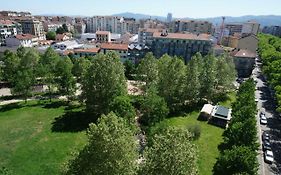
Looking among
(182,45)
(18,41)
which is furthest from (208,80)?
(18,41)

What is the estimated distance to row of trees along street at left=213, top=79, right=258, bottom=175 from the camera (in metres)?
35.9

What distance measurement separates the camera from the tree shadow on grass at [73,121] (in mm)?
54594

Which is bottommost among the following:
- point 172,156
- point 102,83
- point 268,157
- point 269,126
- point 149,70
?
point 269,126

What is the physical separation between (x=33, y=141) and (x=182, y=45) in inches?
3054

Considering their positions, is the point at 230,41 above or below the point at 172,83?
above

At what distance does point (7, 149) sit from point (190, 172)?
1442 inches

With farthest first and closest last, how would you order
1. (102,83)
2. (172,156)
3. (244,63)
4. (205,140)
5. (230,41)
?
(230,41) < (244,63) < (102,83) < (205,140) < (172,156)

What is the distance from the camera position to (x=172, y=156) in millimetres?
22203

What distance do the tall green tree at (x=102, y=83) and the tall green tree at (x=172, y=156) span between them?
32917mm

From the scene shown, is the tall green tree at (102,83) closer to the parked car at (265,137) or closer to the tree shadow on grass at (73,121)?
the tree shadow on grass at (73,121)

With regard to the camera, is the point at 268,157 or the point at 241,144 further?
the point at 268,157

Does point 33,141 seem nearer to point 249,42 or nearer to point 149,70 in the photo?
point 149,70

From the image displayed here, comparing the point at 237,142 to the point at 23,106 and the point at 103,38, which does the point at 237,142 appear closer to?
the point at 23,106

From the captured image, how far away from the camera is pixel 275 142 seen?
53.6m
